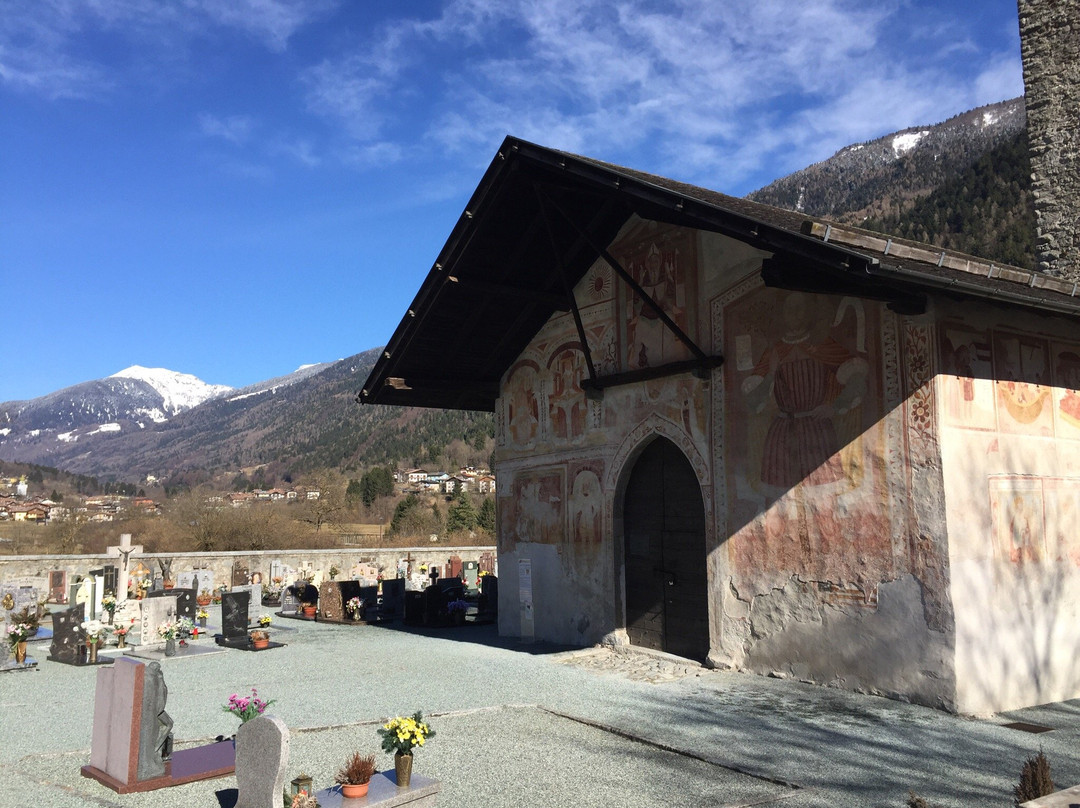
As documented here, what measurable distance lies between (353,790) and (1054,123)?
14.8 m

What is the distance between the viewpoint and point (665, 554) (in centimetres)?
1278

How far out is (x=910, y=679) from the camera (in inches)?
360

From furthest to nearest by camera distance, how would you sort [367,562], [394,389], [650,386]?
[367,562], [394,389], [650,386]

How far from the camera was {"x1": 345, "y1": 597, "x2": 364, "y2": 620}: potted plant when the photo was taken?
18.3 meters

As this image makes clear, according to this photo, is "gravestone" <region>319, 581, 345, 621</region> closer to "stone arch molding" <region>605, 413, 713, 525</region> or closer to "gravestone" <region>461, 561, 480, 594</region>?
"gravestone" <region>461, 561, 480, 594</region>

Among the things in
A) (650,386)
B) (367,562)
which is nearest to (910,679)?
(650,386)

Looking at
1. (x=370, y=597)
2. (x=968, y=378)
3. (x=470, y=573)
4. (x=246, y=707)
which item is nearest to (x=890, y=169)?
(x=470, y=573)

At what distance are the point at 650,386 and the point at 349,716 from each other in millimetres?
6322

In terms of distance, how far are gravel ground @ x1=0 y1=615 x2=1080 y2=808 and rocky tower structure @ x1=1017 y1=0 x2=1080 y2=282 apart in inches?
321

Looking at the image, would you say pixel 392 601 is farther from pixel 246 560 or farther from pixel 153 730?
pixel 153 730

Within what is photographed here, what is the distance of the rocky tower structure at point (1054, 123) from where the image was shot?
1407 cm

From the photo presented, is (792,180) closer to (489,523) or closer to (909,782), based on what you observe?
(489,523)

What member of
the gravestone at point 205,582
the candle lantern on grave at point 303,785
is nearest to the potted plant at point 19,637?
the candle lantern on grave at point 303,785

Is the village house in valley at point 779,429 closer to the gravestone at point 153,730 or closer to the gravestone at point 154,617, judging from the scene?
the gravestone at point 154,617
